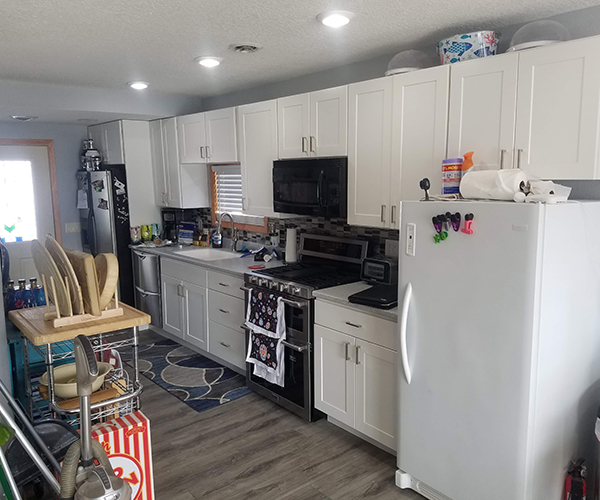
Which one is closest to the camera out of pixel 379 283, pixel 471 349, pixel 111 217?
pixel 471 349

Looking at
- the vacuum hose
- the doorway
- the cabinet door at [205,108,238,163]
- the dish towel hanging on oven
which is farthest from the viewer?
the doorway

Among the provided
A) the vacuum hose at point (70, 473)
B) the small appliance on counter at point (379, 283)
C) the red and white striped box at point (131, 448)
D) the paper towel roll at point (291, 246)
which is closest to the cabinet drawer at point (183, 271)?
the paper towel roll at point (291, 246)

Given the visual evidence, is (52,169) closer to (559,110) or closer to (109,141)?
(109,141)

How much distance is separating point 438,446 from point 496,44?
2.05 metres

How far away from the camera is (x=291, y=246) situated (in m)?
3.88

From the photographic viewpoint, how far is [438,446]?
2.29 m

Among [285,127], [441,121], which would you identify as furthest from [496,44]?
[285,127]

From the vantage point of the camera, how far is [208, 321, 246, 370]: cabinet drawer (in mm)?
3791

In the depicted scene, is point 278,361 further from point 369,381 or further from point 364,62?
point 364,62

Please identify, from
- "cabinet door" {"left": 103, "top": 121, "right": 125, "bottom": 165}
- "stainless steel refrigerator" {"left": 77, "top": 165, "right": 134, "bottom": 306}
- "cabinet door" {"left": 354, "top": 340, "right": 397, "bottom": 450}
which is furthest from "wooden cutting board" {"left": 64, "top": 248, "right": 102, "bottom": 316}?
"cabinet door" {"left": 103, "top": 121, "right": 125, "bottom": 165}

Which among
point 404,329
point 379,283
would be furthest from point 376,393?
point 379,283

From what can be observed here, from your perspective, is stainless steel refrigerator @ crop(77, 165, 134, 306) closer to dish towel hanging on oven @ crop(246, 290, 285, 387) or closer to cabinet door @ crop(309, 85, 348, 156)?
dish towel hanging on oven @ crop(246, 290, 285, 387)

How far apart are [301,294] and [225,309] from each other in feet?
3.51

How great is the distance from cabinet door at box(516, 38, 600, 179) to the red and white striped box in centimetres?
215
